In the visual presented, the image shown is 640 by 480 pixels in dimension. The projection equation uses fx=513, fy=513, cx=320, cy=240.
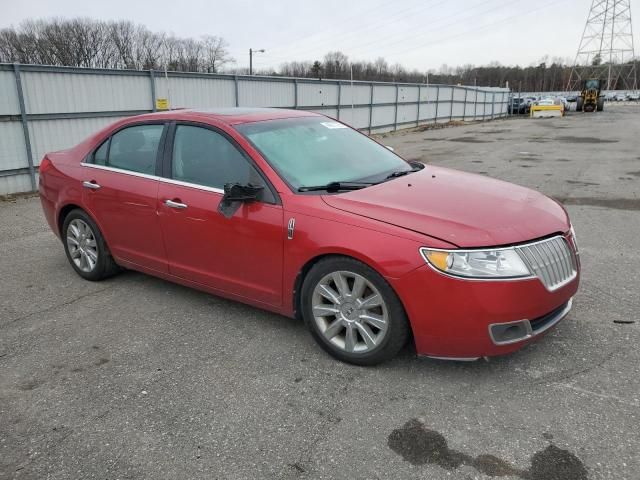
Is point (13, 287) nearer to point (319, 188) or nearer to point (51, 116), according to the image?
point (319, 188)

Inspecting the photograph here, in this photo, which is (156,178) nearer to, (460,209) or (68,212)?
(68,212)

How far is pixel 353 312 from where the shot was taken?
3193mm

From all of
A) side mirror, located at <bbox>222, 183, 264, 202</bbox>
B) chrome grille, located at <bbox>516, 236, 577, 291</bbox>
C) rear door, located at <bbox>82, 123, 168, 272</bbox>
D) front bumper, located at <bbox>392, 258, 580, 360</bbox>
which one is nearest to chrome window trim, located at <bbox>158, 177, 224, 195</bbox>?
rear door, located at <bbox>82, 123, 168, 272</bbox>

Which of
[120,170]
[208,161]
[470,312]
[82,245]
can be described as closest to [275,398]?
[470,312]

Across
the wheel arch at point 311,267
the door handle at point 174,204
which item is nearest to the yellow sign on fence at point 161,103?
the door handle at point 174,204

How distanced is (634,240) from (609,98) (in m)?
102

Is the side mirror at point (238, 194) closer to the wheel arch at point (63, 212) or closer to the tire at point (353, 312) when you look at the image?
the tire at point (353, 312)

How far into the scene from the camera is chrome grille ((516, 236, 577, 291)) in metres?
2.94

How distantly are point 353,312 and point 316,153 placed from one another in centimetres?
135

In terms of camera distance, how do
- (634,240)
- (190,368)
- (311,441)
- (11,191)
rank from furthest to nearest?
(11,191)
(634,240)
(190,368)
(311,441)

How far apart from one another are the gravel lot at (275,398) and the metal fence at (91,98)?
6.33m

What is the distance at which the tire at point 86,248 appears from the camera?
4750 mm

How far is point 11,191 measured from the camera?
32.2ft

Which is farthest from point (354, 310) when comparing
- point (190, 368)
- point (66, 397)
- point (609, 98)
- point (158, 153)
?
point (609, 98)
